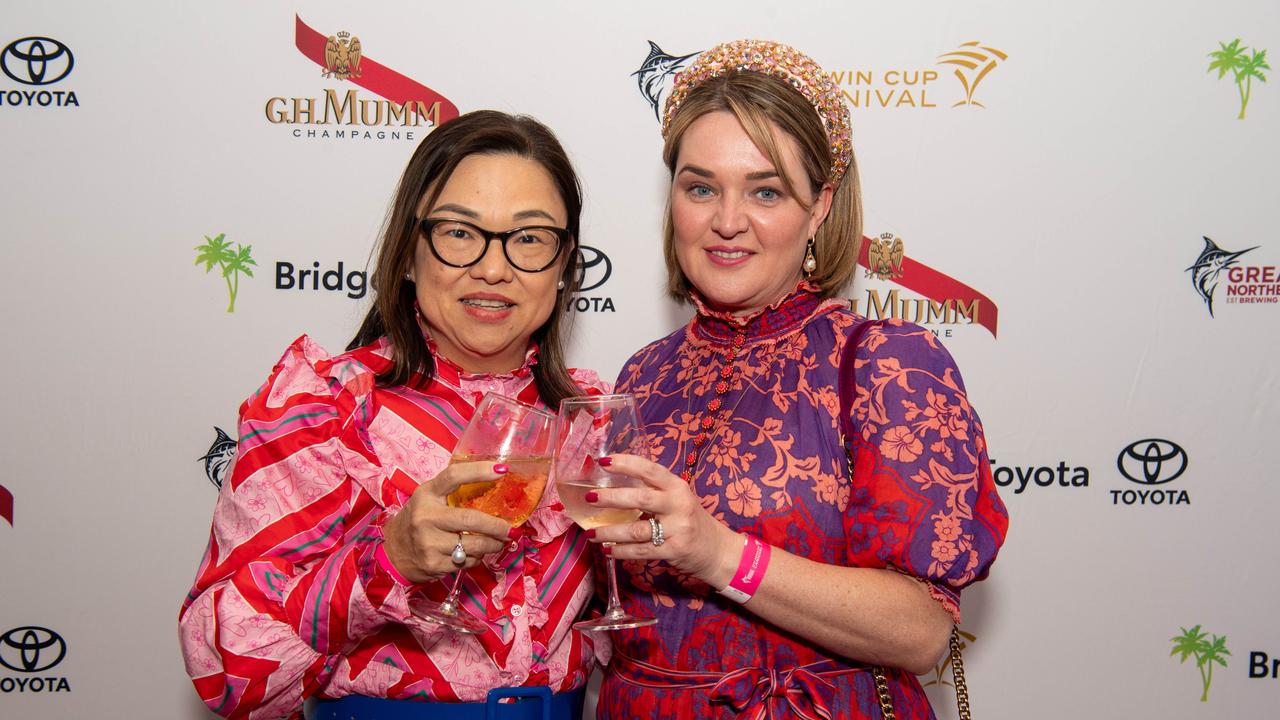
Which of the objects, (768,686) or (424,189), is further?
(424,189)

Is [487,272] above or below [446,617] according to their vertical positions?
above

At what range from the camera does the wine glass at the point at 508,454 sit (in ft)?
4.40

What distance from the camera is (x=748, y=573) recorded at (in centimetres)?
146

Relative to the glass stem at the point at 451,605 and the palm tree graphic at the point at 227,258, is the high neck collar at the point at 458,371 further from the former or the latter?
the palm tree graphic at the point at 227,258

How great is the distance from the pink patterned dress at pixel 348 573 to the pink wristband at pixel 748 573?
1.40 feet

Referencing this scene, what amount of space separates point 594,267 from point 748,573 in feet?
4.31

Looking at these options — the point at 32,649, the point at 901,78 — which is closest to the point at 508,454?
the point at 901,78

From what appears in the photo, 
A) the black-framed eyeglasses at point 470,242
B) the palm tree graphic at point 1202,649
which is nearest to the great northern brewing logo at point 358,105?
the black-framed eyeglasses at point 470,242

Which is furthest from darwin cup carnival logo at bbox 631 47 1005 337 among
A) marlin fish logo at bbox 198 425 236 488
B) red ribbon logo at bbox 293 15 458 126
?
marlin fish logo at bbox 198 425 236 488

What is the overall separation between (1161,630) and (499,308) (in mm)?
2053

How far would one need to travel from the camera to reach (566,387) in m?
1.95

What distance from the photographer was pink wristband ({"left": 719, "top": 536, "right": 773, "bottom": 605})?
1453 millimetres

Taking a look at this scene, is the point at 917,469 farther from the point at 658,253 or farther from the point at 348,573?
the point at 658,253

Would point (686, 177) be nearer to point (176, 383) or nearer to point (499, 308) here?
point (499, 308)
